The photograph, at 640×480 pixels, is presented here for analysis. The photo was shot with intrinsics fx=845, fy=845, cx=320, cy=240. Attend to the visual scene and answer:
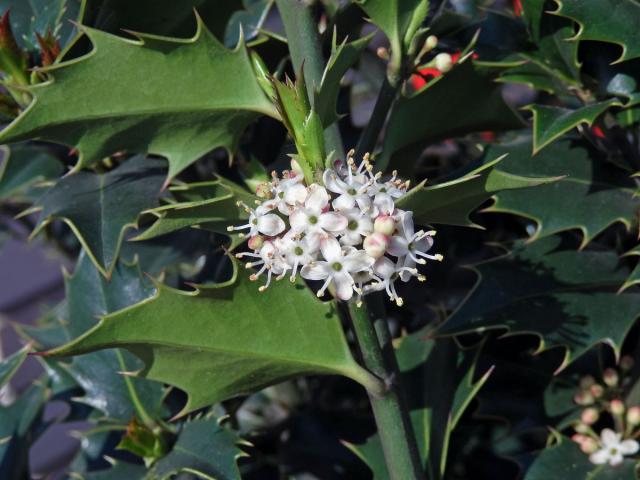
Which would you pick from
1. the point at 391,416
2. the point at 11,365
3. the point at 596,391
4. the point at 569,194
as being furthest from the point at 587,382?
the point at 11,365

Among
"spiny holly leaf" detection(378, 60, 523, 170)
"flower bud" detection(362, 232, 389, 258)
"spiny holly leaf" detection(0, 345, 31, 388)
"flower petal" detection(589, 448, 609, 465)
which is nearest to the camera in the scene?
"flower bud" detection(362, 232, 389, 258)

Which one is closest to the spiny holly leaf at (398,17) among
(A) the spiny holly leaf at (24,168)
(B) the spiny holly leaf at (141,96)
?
(B) the spiny holly leaf at (141,96)

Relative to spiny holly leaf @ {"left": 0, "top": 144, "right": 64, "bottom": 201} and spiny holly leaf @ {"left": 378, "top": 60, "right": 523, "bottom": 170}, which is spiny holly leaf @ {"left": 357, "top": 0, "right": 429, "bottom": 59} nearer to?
spiny holly leaf @ {"left": 378, "top": 60, "right": 523, "bottom": 170}

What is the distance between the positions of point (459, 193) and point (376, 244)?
85mm

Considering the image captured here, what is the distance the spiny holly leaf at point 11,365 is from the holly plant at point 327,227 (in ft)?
0.16

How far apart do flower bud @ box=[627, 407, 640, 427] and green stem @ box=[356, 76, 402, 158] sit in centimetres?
44

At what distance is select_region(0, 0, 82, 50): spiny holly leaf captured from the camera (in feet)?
3.18

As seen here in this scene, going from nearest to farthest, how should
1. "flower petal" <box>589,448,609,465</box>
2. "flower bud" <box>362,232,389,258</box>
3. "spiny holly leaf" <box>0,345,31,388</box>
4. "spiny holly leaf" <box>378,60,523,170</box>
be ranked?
"flower bud" <box>362,232,389,258</box> → "spiny holly leaf" <box>378,60,523,170</box> → "flower petal" <box>589,448,609,465</box> → "spiny holly leaf" <box>0,345,31,388</box>

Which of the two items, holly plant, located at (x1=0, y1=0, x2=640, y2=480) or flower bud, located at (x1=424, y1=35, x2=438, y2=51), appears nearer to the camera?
holly plant, located at (x1=0, y1=0, x2=640, y2=480)

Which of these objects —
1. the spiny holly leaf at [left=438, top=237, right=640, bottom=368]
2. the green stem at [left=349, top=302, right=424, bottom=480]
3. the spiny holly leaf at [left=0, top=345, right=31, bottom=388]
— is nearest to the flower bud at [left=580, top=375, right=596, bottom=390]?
the spiny holly leaf at [left=438, top=237, right=640, bottom=368]

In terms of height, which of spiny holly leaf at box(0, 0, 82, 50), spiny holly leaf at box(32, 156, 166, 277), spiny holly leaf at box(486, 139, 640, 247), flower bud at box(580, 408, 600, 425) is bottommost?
flower bud at box(580, 408, 600, 425)

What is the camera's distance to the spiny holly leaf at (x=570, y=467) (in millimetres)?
952

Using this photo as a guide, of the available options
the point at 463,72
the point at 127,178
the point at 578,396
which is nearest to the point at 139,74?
the point at 127,178

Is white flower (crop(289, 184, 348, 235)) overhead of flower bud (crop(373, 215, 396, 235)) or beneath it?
overhead
